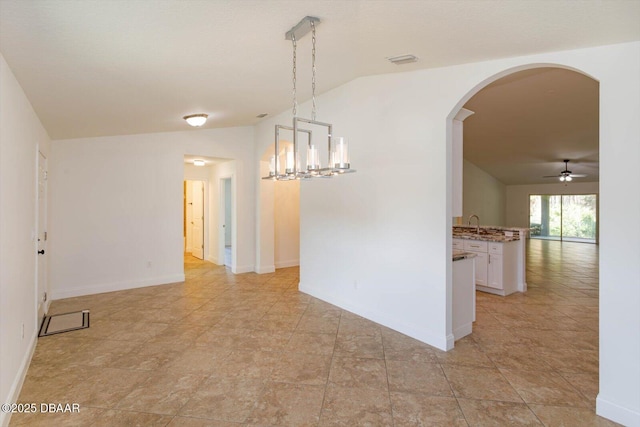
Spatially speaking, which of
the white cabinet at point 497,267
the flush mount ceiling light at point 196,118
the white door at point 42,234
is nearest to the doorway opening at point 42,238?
the white door at point 42,234

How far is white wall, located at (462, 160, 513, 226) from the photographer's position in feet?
37.4

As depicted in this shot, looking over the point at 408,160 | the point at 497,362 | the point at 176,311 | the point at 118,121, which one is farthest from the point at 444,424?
the point at 118,121

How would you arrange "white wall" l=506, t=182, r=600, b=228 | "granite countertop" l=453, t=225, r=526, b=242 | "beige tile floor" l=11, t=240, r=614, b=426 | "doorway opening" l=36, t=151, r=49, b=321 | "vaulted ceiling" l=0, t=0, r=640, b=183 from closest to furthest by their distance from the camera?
"vaulted ceiling" l=0, t=0, r=640, b=183
"beige tile floor" l=11, t=240, r=614, b=426
"doorway opening" l=36, t=151, r=49, b=321
"granite countertop" l=453, t=225, r=526, b=242
"white wall" l=506, t=182, r=600, b=228

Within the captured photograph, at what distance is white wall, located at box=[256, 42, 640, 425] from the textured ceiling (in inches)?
58.9

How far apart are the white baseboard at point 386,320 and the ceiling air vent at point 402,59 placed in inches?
104

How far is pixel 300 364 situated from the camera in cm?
297

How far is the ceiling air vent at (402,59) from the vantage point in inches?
119

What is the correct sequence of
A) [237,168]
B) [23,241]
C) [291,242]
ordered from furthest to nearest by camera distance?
[291,242]
[237,168]
[23,241]

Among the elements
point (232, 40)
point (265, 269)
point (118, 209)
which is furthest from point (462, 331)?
point (118, 209)

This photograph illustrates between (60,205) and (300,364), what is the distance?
448cm

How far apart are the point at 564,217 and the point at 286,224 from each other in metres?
12.0

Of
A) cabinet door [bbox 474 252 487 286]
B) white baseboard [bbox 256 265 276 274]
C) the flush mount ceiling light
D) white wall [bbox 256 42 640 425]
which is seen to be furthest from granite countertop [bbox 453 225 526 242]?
the flush mount ceiling light

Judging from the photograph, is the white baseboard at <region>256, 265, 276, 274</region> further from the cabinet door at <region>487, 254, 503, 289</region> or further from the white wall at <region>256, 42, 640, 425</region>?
the cabinet door at <region>487, 254, 503, 289</region>

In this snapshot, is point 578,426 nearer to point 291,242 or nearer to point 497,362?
point 497,362
